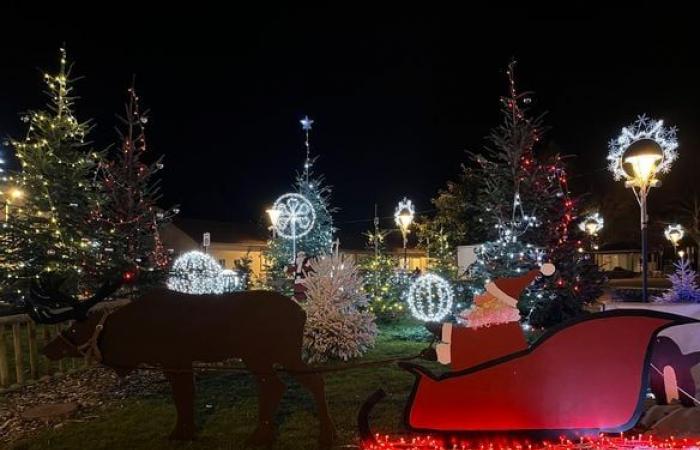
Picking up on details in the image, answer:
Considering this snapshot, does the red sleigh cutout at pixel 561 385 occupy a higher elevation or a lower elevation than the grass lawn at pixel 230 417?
higher

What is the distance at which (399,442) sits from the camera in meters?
4.58

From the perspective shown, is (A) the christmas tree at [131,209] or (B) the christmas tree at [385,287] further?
(B) the christmas tree at [385,287]

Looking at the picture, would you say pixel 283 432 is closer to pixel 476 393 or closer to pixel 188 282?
pixel 476 393

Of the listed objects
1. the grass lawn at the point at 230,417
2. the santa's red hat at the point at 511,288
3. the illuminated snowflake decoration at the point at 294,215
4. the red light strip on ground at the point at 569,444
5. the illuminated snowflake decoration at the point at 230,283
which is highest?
the illuminated snowflake decoration at the point at 294,215

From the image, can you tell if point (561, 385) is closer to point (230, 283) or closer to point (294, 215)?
point (230, 283)

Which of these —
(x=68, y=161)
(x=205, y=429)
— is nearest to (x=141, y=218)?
(x=68, y=161)

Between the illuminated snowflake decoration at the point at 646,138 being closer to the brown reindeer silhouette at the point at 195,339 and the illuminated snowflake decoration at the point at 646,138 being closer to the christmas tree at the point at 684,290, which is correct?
the christmas tree at the point at 684,290

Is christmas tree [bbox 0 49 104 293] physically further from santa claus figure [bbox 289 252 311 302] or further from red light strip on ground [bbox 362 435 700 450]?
red light strip on ground [bbox 362 435 700 450]

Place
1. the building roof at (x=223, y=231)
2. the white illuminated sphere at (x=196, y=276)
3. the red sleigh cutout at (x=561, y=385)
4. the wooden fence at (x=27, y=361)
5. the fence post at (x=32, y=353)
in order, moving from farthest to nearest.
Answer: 1. the building roof at (x=223, y=231)
2. the white illuminated sphere at (x=196, y=276)
3. the fence post at (x=32, y=353)
4. the wooden fence at (x=27, y=361)
5. the red sleigh cutout at (x=561, y=385)

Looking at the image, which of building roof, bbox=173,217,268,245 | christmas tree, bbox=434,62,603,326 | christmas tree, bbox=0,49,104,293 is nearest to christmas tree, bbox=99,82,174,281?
christmas tree, bbox=0,49,104,293

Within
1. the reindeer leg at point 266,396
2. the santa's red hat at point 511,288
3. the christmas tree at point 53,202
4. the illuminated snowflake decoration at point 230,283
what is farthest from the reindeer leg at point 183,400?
the illuminated snowflake decoration at point 230,283

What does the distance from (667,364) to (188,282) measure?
10.6m

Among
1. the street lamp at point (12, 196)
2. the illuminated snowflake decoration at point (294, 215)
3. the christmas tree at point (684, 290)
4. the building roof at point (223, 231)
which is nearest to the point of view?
the christmas tree at point (684, 290)

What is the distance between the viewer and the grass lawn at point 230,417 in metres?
5.86
